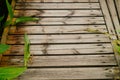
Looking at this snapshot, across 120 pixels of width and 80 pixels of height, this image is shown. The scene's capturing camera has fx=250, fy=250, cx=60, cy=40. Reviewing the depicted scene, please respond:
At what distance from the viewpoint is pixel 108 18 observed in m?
3.13

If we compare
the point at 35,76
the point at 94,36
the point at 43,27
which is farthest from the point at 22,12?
the point at 35,76

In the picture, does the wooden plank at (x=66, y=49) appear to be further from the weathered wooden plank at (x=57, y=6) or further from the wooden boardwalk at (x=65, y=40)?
the weathered wooden plank at (x=57, y=6)

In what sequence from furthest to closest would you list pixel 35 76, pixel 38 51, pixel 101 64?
pixel 38 51 → pixel 101 64 → pixel 35 76

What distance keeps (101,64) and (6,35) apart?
3.63 feet

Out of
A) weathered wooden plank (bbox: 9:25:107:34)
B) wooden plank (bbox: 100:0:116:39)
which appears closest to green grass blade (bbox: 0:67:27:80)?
weathered wooden plank (bbox: 9:25:107:34)

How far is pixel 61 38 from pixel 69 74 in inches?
24.2

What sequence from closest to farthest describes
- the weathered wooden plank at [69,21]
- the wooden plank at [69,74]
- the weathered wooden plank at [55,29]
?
the wooden plank at [69,74] < the weathered wooden plank at [55,29] < the weathered wooden plank at [69,21]

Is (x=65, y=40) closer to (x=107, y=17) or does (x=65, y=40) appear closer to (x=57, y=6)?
(x=107, y=17)

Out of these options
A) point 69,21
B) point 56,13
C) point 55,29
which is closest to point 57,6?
point 56,13

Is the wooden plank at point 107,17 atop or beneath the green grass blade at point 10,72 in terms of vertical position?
atop

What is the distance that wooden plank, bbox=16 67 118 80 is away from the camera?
7.49 feet

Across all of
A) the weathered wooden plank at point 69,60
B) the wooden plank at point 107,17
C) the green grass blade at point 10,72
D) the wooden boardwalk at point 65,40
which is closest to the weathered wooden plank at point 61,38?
the wooden boardwalk at point 65,40

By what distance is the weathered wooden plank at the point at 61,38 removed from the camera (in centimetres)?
276

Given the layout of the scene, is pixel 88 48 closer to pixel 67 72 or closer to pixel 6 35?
pixel 67 72
